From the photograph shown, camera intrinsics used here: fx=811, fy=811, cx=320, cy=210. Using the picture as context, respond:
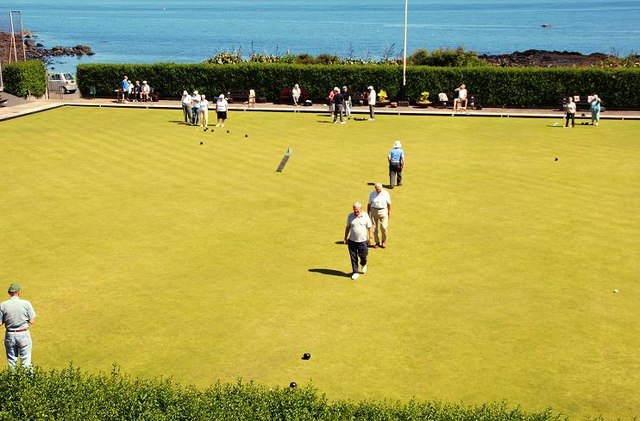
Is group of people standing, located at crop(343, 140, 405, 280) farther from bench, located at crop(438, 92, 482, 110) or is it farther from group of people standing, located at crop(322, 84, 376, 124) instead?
bench, located at crop(438, 92, 482, 110)

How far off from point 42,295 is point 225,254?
191 inches

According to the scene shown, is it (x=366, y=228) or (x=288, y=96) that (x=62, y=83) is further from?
(x=366, y=228)

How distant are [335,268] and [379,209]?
2121 millimetres

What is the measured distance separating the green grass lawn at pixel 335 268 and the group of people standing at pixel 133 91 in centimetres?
1578

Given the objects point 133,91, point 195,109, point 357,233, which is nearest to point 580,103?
point 195,109

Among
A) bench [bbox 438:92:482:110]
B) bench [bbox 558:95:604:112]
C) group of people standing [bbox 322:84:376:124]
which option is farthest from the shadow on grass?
bench [bbox 558:95:604:112]

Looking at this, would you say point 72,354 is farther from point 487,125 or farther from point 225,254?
point 487,125

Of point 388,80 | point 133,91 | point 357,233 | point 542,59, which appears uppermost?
point 542,59

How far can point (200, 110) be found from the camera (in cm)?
4141

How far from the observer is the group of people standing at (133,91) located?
51.6 meters

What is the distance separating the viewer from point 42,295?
1856cm

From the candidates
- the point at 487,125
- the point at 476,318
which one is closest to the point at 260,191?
the point at 476,318

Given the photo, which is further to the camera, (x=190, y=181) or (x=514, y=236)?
(x=190, y=181)

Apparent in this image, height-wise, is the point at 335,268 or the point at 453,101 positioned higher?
the point at 453,101
